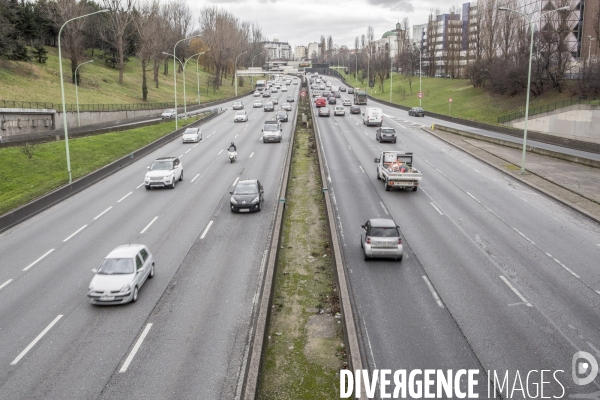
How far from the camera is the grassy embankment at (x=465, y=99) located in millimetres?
75250

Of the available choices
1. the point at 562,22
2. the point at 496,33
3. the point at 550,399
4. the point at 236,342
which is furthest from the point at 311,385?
the point at 496,33

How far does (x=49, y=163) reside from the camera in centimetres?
4031

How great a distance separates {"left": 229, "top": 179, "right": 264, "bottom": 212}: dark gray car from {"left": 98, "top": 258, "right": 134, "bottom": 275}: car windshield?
10.3 metres

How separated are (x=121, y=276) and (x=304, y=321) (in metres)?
6.11

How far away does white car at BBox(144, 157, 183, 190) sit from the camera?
33.8 m

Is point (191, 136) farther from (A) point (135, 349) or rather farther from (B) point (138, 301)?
(A) point (135, 349)

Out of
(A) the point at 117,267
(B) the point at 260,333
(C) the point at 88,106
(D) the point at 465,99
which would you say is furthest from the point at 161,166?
(D) the point at 465,99

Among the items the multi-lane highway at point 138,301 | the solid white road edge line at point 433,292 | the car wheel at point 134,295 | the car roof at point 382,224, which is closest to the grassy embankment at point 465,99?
the multi-lane highway at point 138,301

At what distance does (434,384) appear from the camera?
12.4 metres

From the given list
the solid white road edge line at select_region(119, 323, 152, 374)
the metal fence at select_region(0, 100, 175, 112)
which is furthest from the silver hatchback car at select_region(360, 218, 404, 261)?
the metal fence at select_region(0, 100, 175, 112)

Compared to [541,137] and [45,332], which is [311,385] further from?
[541,137]

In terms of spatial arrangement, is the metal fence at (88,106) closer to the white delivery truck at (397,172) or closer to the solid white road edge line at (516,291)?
the white delivery truck at (397,172)

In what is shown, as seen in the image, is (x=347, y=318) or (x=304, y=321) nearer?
(x=347, y=318)

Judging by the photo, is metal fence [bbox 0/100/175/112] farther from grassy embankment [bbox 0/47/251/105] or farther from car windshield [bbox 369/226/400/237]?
car windshield [bbox 369/226/400/237]
